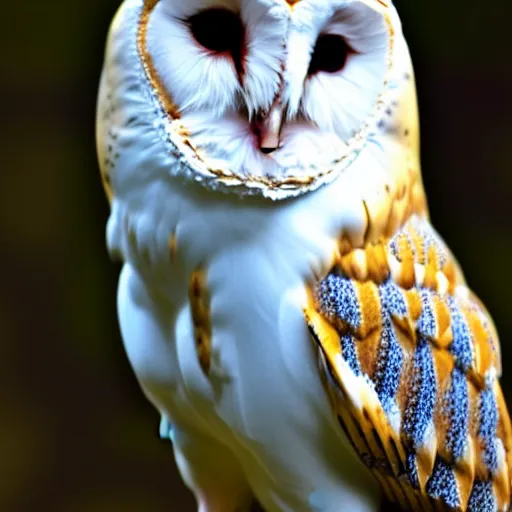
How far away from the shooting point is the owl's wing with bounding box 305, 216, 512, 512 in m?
0.79

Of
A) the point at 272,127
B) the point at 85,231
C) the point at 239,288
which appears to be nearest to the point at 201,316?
the point at 239,288

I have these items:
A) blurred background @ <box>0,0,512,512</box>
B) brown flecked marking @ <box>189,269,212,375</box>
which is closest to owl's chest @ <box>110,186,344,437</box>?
brown flecked marking @ <box>189,269,212,375</box>

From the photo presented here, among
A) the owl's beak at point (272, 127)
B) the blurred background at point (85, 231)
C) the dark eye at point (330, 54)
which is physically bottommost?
the blurred background at point (85, 231)

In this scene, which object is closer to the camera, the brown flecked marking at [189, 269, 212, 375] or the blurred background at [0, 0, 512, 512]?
the brown flecked marking at [189, 269, 212, 375]

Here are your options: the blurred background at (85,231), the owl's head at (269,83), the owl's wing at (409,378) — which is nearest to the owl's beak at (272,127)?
the owl's head at (269,83)

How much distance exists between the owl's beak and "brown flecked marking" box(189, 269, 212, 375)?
113 millimetres

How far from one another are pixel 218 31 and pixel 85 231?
3.30 feet

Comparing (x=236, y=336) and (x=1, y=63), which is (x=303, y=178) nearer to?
(x=236, y=336)

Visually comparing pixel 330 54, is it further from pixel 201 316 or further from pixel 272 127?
pixel 201 316

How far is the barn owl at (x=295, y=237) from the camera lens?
793 mm

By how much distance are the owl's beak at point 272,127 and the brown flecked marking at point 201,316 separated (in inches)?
4.4

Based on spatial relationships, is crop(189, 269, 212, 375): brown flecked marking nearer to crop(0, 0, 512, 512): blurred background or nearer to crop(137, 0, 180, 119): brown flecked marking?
crop(137, 0, 180, 119): brown flecked marking

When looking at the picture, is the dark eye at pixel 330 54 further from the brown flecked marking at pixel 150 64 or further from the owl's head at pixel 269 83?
the brown flecked marking at pixel 150 64

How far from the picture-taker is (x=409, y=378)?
0.83 metres
